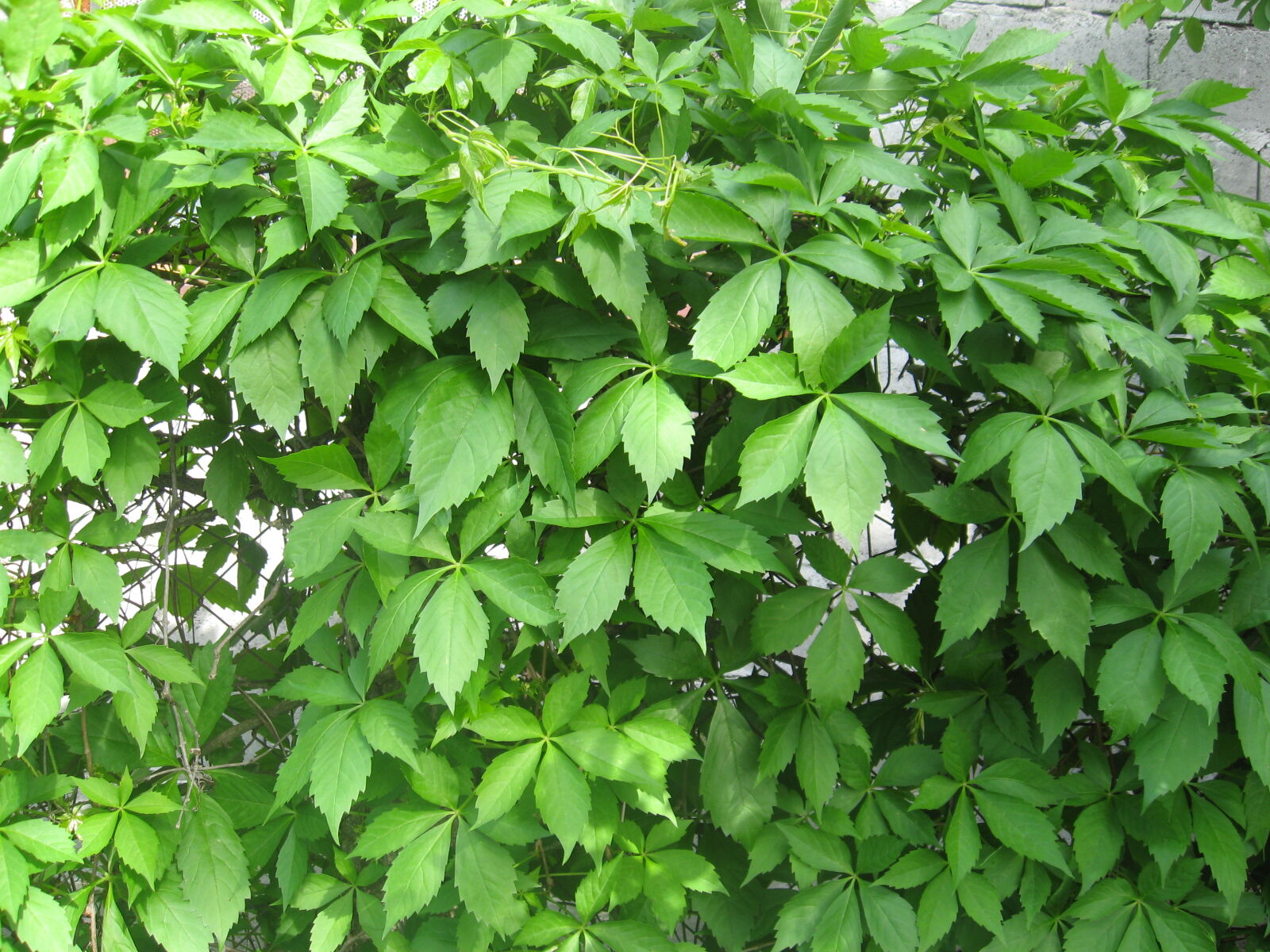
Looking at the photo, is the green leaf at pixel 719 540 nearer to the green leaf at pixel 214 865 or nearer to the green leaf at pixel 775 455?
the green leaf at pixel 775 455

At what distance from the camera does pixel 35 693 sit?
1.24 metres

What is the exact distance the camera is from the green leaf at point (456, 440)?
1145 millimetres

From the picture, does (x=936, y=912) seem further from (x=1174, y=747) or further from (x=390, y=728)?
(x=390, y=728)

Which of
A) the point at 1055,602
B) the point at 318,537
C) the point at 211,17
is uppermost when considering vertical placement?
the point at 211,17

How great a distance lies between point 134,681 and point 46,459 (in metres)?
0.31

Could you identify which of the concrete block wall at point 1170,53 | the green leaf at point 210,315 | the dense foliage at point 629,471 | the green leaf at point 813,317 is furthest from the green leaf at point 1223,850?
the concrete block wall at point 1170,53

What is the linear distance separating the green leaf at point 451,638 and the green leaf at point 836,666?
422 millimetres

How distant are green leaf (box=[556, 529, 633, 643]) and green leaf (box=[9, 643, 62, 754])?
0.65 metres

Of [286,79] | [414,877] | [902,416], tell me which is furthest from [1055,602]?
→ [286,79]

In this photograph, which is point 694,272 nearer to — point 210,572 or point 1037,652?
point 1037,652

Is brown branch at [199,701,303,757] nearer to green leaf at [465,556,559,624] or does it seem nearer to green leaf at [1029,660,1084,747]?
green leaf at [465,556,559,624]

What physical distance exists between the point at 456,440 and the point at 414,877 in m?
0.54

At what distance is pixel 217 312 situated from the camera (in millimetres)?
1179

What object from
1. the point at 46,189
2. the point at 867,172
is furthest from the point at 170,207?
the point at 867,172
